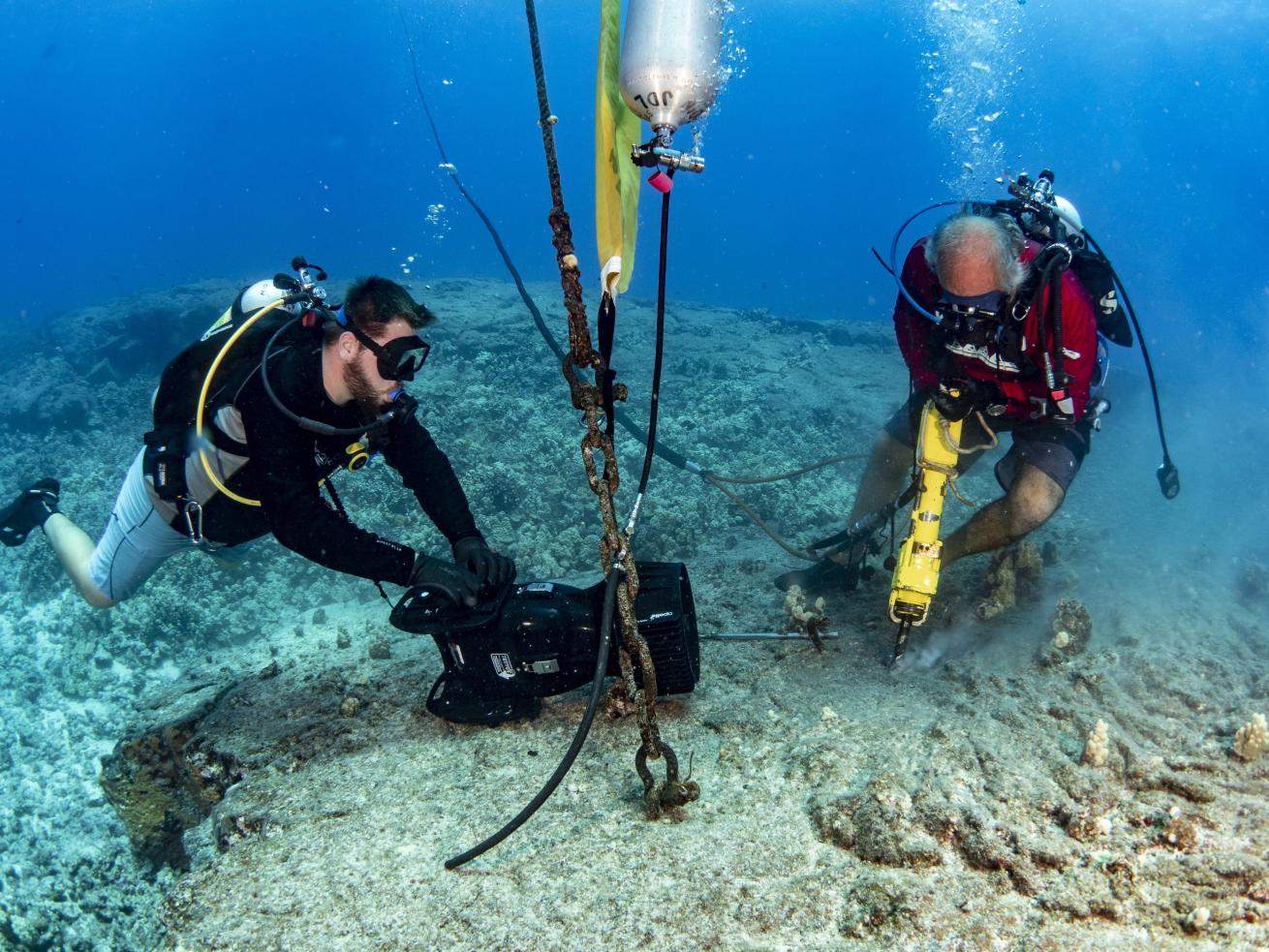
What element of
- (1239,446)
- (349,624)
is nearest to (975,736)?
(349,624)

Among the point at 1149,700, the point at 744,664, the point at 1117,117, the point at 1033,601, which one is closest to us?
the point at 1149,700

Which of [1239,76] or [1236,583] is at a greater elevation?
[1239,76]

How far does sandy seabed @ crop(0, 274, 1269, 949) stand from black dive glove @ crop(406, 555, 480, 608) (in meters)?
0.86

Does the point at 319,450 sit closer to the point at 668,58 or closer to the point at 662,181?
the point at 662,181

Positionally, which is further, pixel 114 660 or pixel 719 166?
pixel 719 166

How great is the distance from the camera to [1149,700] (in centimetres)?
326

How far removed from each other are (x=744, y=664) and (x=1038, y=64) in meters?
98.2

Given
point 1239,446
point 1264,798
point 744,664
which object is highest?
point 1264,798

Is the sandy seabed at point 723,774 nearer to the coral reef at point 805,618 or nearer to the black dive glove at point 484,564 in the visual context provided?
the coral reef at point 805,618

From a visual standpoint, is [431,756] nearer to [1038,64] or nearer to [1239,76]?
[1239,76]

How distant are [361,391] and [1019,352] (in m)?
3.81

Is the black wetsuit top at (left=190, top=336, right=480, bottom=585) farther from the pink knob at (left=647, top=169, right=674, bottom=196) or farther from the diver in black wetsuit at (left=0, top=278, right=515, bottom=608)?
the pink knob at (left=647, top=169, right=674, bottom=196)

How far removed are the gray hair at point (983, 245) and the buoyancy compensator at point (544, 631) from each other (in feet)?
7.65

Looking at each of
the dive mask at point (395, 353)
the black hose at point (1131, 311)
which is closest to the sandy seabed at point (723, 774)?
the black hose at point (1131, 311)
